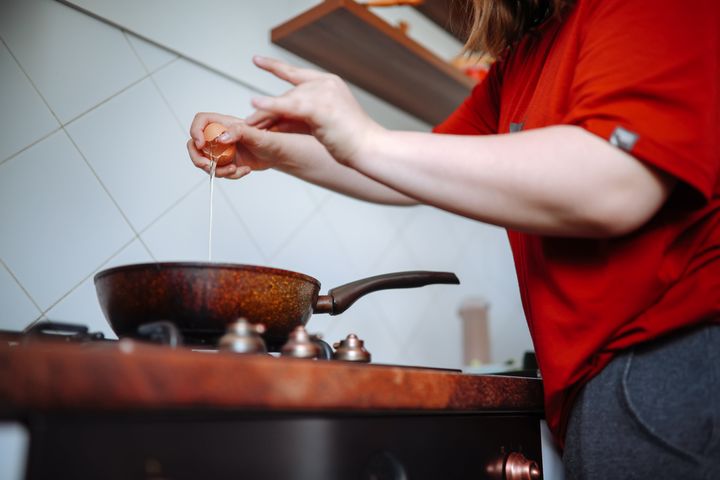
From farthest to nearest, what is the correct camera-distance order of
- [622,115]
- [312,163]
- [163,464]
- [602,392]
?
[312,163] < [602,392] < [622,115] < [163,464]

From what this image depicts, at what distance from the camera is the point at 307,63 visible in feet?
4.31

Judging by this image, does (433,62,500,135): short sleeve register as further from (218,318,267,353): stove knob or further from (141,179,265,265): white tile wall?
(218,318,267,353): stove knob

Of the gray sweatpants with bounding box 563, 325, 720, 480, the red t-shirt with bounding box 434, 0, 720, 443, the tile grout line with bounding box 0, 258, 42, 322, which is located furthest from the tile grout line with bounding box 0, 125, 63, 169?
the gray sweatpants with bounding box 563, 325, 720, 480

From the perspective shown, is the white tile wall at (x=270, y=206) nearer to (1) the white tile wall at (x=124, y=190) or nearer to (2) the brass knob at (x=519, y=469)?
(1) the white tile wall at (x=124, y=190)

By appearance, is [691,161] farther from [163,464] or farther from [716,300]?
[163,464]

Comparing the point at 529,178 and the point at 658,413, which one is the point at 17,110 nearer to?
the point at 529,178

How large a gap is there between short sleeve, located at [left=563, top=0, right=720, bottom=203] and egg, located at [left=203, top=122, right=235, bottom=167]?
0.45m

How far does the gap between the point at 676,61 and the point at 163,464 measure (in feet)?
1.59

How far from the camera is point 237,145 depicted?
0.83 meters

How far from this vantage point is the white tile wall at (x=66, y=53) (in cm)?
90

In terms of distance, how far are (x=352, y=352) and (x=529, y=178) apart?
23cm

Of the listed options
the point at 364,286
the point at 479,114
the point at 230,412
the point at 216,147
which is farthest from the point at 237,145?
the point at 230,412

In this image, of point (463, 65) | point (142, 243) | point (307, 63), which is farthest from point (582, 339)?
point (463, 65)

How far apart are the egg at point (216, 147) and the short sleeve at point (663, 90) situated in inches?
17.9
